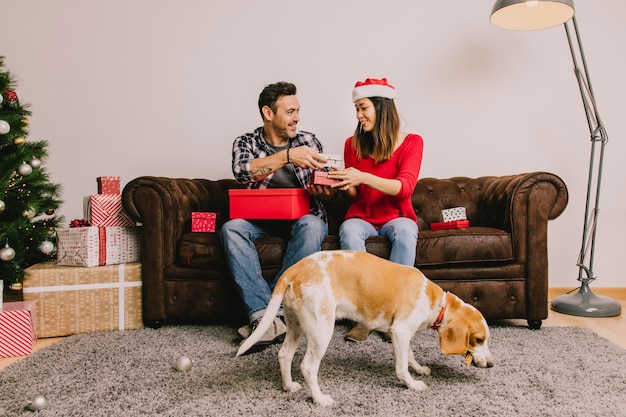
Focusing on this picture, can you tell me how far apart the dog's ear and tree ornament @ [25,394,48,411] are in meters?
1.22

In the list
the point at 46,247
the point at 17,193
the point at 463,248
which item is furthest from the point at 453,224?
the point at 17,193

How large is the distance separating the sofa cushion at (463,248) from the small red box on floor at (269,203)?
24.4 inches

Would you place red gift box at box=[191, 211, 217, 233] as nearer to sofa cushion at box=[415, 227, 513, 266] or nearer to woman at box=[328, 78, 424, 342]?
woman at box=[328, 78, 424, 342]

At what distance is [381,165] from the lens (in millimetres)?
Answer: 2324

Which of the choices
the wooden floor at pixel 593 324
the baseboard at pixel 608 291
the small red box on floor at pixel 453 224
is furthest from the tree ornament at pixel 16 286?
the baseboard at pixel 608 291

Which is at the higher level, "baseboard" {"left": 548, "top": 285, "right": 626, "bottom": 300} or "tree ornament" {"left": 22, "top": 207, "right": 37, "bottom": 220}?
"tree ornament" {"left": 22, "top": 207, "right": 37, "bottom": 220}

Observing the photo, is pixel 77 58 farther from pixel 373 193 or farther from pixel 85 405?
pixel 85 405

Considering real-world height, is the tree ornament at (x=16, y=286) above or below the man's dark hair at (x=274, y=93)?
below

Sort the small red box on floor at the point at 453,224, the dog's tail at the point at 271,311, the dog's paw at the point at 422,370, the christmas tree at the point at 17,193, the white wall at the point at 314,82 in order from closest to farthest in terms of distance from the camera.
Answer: the dog's tail at the point at 271,311, the dog's paw at the point at 422,370, the christmas tree at the point at 17,193, the small red box on floor at the point at 453,224, the white wall at the point at 314,82

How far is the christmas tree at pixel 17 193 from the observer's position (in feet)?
7.24

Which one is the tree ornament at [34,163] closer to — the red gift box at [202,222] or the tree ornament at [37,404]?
the red gift box at [202,222]

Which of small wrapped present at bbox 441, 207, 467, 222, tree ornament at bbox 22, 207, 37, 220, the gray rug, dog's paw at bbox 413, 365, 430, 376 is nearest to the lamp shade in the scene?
small wrapped present at bbox 441, 207, 467, 222

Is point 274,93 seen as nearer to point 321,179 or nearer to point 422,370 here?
point 321,179

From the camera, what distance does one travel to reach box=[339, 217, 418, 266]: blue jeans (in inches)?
81.6
